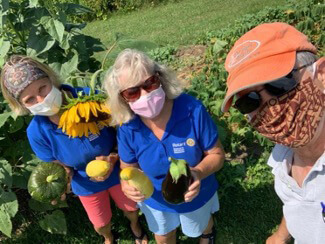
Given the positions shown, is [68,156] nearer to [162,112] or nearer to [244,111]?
[162,112]

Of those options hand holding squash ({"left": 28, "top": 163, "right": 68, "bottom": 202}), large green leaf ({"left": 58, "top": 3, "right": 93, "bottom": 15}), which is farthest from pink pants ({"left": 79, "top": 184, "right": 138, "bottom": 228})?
large green leaf ({"left": 58, "top": 3, "right": 93, "bottom": 15})

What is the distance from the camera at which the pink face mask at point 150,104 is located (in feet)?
7.54

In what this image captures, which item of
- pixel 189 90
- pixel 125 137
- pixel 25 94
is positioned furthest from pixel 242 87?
pixel 189 90

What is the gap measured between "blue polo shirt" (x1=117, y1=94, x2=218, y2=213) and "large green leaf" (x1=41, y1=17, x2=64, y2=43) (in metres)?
1.30

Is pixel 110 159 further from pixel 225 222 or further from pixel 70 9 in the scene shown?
pixel 70 9

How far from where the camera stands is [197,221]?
9.62 ft

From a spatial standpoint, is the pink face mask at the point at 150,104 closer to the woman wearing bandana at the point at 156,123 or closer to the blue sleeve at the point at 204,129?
the woman wearing bandana at the point at 156,123

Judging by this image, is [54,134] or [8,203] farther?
[8,203]

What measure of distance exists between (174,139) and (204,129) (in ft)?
0.69

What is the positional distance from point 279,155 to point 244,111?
0.47 meters

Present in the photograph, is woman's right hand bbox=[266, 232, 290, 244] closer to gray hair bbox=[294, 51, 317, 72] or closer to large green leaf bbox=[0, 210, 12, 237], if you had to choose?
gray hair bbox=[294, 51, 317, 72]

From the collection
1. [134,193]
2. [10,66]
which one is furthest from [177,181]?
[10,66]

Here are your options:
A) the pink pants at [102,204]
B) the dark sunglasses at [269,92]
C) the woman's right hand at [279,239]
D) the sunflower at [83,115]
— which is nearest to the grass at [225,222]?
the pink pants at [102,204]

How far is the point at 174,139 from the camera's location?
8.08ft
